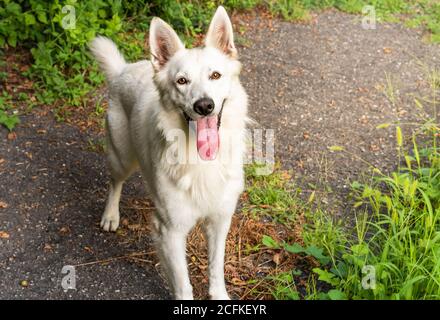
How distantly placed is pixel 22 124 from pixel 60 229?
148cm

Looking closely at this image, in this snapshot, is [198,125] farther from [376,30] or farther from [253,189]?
[376,30]

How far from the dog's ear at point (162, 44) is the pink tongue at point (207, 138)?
432 millimetres

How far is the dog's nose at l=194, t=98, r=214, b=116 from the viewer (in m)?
2.42

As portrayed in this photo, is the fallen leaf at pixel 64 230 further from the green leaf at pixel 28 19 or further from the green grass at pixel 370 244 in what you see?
the green leaf at pixel 28 19

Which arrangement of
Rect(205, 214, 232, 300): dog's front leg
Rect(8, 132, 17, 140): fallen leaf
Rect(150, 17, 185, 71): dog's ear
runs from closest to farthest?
1. Rect(150, 17, 185, 71): dog's ear
2. Rect(205, 214, 232, 300): dog's front leg
3. Rect(8, 132, 17, 140): fallen leaf

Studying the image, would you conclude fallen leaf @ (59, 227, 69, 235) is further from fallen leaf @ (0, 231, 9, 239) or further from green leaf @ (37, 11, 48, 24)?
green leaf @ (37, 11, 48, 24)

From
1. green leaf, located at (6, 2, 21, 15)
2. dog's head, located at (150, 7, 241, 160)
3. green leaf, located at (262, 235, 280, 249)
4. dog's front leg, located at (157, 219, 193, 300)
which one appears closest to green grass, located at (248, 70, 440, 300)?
green leaf, located at (262, 235, 280, 249)

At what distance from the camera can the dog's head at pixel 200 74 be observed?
250 cm

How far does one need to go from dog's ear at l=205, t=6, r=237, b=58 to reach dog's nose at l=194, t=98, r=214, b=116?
417 millimetres

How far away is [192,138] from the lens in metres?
2.64

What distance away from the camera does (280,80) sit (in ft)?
18.1

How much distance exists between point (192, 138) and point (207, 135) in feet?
0.35

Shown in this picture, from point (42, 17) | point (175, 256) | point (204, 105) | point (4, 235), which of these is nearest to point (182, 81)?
point (204, 105)
